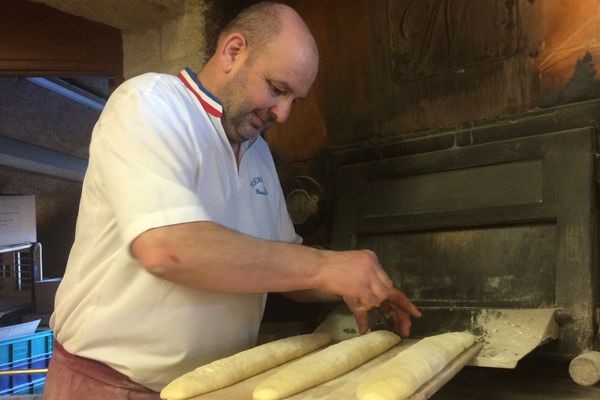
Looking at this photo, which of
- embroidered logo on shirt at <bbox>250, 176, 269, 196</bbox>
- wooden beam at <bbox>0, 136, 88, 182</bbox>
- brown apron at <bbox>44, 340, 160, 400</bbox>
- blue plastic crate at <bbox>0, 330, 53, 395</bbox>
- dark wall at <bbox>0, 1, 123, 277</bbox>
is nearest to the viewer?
brown apron at <bbox>44, 340, 160, 400</bbox>

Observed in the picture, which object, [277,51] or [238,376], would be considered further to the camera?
[277,51]

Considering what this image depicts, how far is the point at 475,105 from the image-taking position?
1.67 m

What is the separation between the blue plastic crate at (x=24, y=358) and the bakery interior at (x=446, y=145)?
246 cm

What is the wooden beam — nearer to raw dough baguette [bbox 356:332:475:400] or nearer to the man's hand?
the man's hand

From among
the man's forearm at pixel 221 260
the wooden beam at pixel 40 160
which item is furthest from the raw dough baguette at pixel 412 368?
the wooden beam at pixel 40 160

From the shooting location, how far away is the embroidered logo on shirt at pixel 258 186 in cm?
146

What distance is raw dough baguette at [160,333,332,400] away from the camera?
3.17 ft

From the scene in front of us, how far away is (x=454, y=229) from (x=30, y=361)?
3.64m

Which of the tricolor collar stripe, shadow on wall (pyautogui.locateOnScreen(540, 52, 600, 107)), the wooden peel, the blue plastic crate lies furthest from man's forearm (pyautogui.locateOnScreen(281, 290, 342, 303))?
the blue plastic crate

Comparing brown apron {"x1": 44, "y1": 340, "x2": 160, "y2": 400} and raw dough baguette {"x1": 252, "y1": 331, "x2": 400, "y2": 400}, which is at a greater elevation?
raw dough baguette {"x1": 252, "y1": 331, "x2": 400, "y2": 400}

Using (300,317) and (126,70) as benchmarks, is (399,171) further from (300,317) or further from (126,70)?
(126,70)

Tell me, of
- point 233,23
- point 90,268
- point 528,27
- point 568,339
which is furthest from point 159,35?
point 568,339

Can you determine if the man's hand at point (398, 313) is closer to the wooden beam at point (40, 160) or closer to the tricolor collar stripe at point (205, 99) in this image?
the tricolor collar stripe at point (205, 99)

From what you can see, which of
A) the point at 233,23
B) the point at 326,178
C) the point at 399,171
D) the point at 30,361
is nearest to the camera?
the point at 233,23
